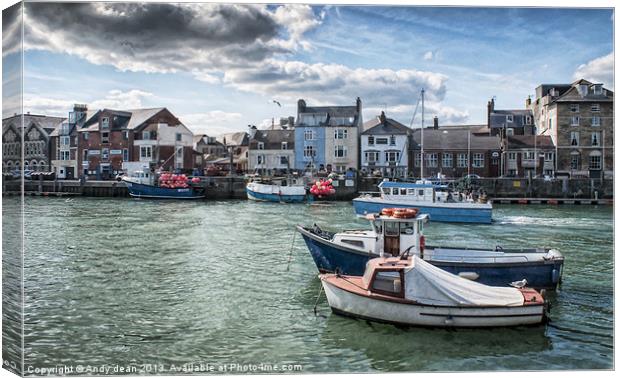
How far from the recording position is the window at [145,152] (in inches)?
1697

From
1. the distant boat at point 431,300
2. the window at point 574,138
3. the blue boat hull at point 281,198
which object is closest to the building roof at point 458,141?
the blue boat hull at point 281,198

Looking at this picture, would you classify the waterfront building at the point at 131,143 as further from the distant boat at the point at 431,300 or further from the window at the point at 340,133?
the distant boat at the point at 431,300

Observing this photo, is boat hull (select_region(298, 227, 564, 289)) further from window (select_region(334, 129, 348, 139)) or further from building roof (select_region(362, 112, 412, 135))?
building roof (select_region(362, 112, 412, 135))

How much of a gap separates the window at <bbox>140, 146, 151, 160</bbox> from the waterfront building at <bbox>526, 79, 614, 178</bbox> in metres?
26.0

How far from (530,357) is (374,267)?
2849 mm

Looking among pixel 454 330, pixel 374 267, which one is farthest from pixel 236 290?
pixel 454 330

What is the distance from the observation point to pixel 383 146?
4369cm

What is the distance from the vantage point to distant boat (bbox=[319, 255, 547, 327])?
981 cm

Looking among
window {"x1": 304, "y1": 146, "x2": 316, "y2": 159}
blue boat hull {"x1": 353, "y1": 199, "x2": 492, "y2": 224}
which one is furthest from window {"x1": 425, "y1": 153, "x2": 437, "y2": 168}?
blue boat hull {"x1": 353, "y1": 199, "x2": 492, "y2": 224}

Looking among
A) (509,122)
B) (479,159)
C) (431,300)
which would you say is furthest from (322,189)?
(431,300)

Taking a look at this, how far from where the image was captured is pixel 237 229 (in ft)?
71.8

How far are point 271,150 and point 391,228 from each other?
112 ft

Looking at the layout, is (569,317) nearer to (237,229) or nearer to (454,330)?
(454,330)

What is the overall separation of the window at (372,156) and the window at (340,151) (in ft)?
5.57
